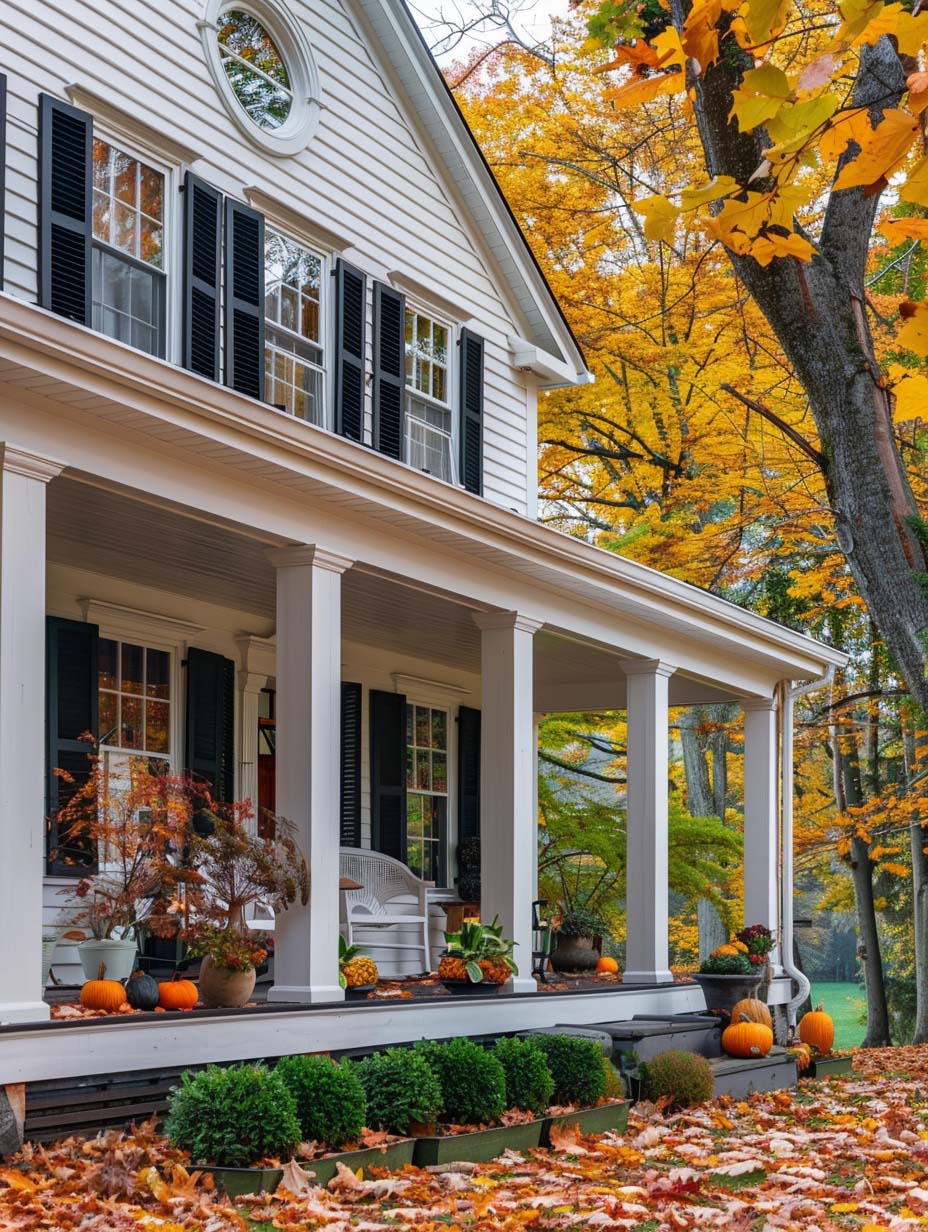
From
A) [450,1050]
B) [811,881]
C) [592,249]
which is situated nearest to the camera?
[450,1050]

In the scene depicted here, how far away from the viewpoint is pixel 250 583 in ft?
37.6

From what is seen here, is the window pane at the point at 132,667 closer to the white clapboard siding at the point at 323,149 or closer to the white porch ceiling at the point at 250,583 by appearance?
the white porch ceiling at the point at 250,583

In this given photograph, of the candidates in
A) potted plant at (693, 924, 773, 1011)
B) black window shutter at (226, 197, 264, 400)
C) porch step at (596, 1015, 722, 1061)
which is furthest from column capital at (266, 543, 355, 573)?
potted plant at (693, 924, 773, 1011)

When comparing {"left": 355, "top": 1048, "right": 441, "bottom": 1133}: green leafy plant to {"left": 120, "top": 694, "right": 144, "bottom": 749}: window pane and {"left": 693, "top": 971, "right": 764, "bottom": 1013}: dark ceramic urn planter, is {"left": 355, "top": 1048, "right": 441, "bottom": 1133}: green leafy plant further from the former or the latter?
{"left": 693, "top": 971, "right": 764, "bottom": 1013}: dark ceramic urn planter

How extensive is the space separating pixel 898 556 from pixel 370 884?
7.96 meters

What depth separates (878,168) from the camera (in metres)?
3.46

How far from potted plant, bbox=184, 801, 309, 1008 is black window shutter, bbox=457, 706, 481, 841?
690 centimetres

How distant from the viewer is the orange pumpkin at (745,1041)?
11406mm

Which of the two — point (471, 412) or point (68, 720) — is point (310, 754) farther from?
point (471, 412)

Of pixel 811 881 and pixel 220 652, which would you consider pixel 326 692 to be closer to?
pixel 220 652

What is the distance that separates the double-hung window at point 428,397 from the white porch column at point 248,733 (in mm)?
2357

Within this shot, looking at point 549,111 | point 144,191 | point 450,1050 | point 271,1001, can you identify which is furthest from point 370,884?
point 549,111

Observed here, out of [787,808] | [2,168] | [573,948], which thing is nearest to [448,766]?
[573,948]

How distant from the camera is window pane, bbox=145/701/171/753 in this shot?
11562mm
